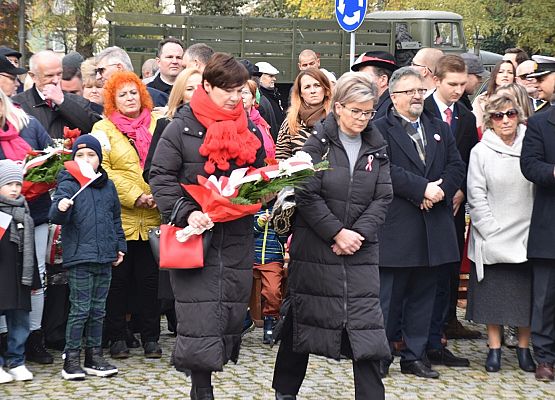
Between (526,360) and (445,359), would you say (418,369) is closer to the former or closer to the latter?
(445,359)

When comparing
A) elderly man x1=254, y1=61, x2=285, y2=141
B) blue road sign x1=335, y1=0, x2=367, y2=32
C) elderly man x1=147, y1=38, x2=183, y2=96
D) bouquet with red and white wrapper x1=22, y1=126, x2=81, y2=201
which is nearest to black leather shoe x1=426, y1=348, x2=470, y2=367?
bouquet with red and white wrapper x1=22, y1=126, x2=81, y2=201

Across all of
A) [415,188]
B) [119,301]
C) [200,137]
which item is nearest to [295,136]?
[415,188]

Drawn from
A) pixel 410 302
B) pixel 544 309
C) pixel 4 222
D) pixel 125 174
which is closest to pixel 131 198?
pixel 125 174

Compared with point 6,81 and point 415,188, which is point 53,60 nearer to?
point 6,81

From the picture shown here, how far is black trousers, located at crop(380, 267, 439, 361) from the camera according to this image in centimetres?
802

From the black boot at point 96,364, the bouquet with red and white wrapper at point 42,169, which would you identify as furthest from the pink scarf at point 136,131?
the black boot at point 96,364

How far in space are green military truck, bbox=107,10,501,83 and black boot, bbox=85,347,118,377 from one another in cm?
1439

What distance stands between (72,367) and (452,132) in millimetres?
3397

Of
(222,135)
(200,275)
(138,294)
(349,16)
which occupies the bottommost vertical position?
(138,294)

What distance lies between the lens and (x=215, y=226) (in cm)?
637

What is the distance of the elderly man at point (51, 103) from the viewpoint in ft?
29.3

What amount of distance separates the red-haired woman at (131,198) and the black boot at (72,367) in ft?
2.04

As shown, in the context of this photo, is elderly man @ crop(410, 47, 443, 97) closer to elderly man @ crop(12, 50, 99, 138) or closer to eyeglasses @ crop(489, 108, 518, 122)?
eyeglasses @ crop(489, 108, 518, 122)

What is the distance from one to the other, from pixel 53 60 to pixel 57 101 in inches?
14.1
